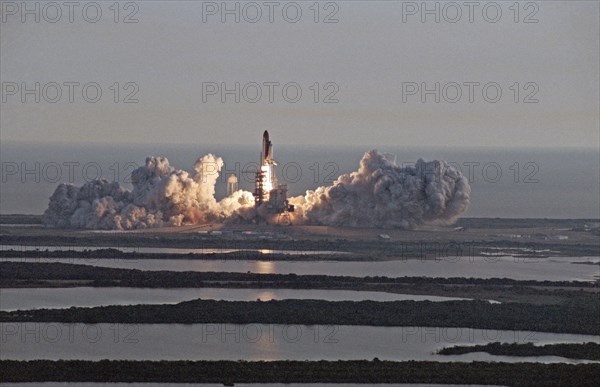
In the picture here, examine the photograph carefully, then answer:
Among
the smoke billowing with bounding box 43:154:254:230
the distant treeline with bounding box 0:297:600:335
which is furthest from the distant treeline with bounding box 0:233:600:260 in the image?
the distant treeline with bounding box 0:297:600:335

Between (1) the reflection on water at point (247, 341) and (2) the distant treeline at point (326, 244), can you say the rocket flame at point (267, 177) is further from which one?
(1) the reflection on water at point (247, 341)

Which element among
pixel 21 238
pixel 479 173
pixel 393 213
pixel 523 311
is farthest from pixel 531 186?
pixel 523 311

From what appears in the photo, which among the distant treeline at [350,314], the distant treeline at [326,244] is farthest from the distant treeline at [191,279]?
the distant treeline at [326,244]

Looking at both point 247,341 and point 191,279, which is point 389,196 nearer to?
point 191,279

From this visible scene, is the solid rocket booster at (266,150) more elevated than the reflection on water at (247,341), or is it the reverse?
the solid rocket booster at (266,150)

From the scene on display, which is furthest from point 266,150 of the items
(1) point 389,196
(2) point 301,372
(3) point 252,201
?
(2) point 301,372

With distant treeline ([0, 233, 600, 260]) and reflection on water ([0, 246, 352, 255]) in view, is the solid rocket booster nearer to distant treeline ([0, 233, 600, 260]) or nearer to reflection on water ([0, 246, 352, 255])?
distant treeline ([0, 233, 600, 260])

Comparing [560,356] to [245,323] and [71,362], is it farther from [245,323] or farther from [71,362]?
[71,362]
